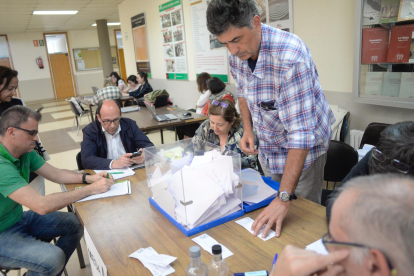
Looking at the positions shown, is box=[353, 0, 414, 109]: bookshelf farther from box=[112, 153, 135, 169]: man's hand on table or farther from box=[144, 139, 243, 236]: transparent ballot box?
box=[112, 153, 135, 169]: man's hand on table

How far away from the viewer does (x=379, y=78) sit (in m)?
2.81

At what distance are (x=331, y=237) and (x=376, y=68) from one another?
271 cm

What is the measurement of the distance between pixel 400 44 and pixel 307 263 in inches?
103

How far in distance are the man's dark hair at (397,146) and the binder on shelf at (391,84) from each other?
6.21 feet

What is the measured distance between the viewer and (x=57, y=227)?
2002 millimetres

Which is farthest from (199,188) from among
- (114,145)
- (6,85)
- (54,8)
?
(54,8)

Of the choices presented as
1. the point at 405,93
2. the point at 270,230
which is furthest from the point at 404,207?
the point at 405,93

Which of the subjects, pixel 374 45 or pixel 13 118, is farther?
pixel 374 45

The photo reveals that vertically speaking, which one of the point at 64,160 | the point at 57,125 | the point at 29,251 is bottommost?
the point at 64,160

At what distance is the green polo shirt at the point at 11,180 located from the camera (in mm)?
1581

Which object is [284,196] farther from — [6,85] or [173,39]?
[173,39]

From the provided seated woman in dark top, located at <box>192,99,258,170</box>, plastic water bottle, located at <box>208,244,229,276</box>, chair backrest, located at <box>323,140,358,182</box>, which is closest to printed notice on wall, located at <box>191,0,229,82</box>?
seated woman in dark top, located at <box>192,99,258,170</box>

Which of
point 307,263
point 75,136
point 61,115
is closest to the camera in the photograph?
point 307,263

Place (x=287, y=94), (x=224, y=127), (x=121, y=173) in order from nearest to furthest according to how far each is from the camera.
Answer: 1. (x=287, y=94)
2. (x=121, y=173)
3. (x=224, y=127)
